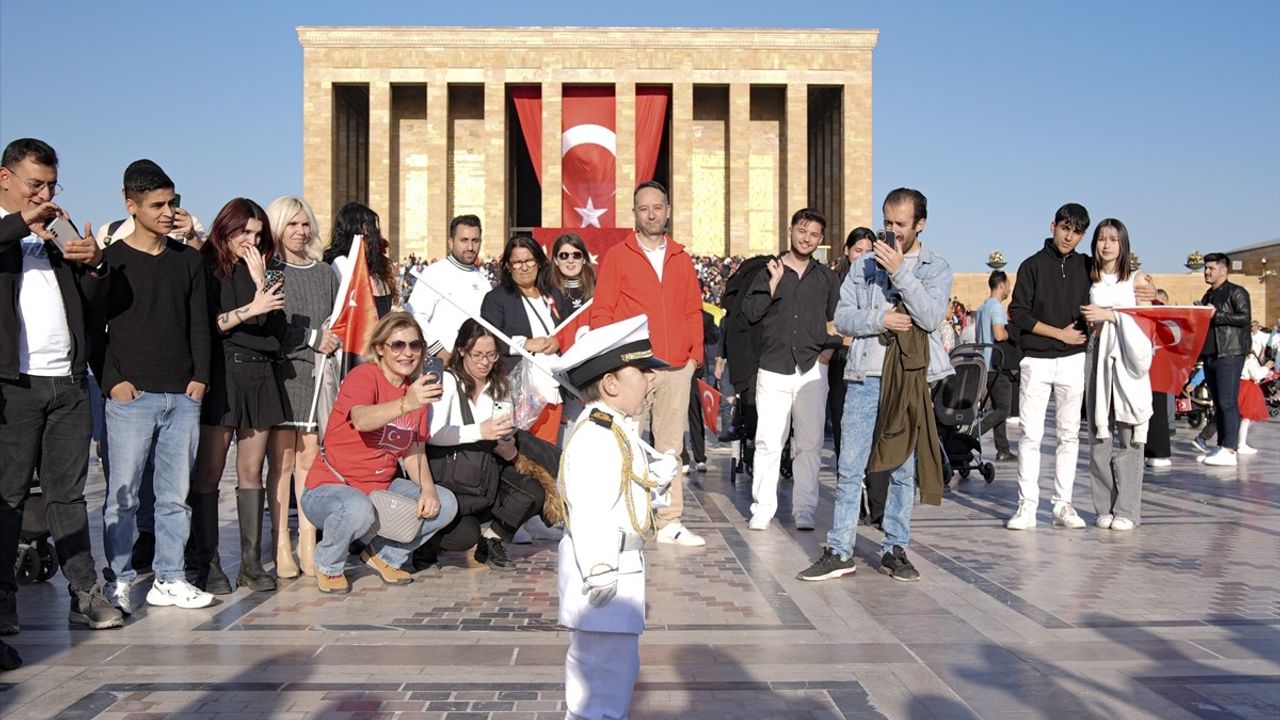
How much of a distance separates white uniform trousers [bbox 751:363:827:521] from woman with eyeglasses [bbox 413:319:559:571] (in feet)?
6.52

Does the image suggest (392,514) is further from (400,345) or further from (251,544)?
(400,345)

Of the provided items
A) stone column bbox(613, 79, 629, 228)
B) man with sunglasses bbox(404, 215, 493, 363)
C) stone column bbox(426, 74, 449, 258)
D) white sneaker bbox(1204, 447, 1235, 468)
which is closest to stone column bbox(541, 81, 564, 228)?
stone column bbox(613, 79, 629, 228)

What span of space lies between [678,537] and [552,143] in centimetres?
3247

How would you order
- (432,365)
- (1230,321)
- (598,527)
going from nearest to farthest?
1. (598,527)
2. (432,365)
3. (1230,321)

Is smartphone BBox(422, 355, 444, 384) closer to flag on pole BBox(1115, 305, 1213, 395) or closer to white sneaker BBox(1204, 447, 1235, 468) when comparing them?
flag on pole BBox(1115, 305, 1213, 395)

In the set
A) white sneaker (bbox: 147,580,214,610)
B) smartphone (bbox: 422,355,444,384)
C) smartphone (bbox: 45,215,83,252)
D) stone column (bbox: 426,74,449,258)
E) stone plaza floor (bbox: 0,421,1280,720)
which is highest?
stone column (bbox: 426,74,449,258)

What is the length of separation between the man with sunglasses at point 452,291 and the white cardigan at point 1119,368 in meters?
4.55

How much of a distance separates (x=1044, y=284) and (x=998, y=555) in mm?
2198

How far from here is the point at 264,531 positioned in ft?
26.5

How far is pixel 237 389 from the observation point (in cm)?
604

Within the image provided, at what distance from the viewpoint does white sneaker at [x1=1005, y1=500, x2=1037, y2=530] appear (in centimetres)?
796

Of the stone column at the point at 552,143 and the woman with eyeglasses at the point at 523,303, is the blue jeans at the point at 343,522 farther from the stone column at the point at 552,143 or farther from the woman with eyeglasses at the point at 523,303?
the stone column at the point at 552,143

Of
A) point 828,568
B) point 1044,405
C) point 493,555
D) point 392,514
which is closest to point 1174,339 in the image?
point 1044,405

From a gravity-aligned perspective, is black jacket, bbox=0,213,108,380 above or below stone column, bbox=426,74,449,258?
below
